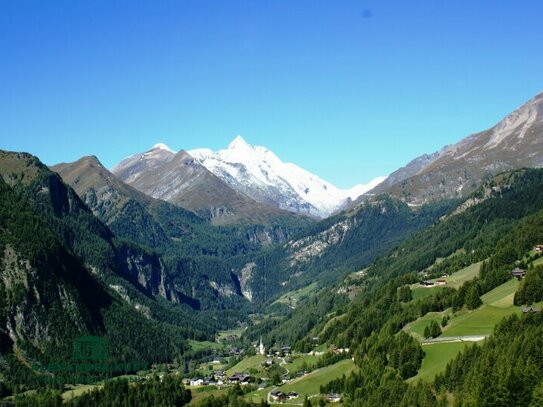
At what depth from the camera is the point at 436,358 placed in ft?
558

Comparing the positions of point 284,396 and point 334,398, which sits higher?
point 284,396

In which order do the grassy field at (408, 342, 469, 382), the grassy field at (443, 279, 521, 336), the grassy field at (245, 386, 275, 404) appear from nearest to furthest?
1. the grassy field at (408, 342, 469, 382)
2. the grassy field at (443, 279, 521, 336)
3. the grassy field at (245, 386, 275, 404)

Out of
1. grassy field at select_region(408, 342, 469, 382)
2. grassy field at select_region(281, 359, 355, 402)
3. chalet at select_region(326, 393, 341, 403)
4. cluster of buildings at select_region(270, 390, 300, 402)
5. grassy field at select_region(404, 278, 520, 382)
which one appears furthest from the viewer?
grassy field at select_region(281, 359, 355, 402)

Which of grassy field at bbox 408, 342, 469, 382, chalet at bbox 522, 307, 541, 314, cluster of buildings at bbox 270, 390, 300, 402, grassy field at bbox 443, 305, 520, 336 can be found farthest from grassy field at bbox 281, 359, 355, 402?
chalet at bbox 522, 307, 541, 314

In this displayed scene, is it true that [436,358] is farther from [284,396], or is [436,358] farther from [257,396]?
[257,396]

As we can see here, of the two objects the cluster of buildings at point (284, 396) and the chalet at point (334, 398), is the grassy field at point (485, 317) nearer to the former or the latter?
the chalet at point (334, 398)

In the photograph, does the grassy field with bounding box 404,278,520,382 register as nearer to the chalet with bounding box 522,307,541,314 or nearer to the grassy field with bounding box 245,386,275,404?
the chalet with bounding box 522,307,541,314

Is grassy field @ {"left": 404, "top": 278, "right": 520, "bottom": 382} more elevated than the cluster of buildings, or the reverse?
grassy field @ {"left": 404, "top": 278, "right": 520, "bottom": 382}

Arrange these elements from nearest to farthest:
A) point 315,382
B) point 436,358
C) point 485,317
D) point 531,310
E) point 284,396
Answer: point 531,310
point 436,358
point 485,317
point 284,396
point 315,382

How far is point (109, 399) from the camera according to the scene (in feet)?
643

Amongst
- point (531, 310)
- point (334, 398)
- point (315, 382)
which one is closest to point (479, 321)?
point (531, 310)

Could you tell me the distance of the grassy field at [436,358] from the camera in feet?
525

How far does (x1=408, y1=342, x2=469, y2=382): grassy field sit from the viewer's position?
160m

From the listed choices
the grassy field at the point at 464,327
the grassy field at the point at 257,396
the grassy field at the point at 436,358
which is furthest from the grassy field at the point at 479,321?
the grassy field at the point at 257,396
